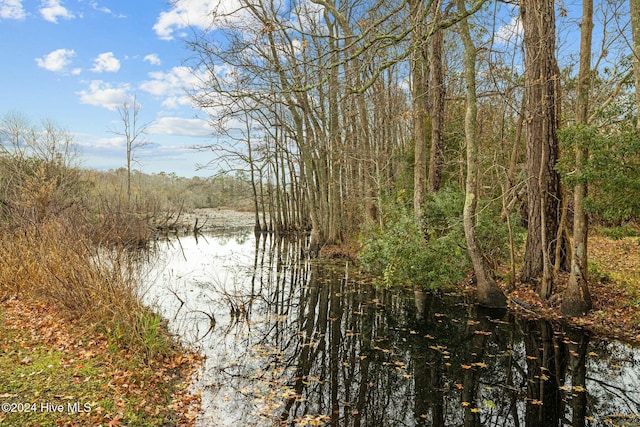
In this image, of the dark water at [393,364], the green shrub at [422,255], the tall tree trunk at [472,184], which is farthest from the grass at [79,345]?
the tall tree trunk at [472,184]

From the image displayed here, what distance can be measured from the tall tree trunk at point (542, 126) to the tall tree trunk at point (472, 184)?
112cm

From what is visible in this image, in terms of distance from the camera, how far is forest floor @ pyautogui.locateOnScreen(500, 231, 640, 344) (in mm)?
7449

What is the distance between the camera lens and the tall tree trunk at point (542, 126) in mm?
9148

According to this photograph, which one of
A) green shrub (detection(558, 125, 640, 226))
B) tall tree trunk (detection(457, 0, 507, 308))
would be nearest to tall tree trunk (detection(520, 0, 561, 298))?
tall tree trunk (detection(457, 0, 507, 308))

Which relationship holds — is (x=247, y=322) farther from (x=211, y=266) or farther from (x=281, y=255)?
(x=281, y=255)

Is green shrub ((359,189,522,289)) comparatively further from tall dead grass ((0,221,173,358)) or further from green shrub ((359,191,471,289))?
tall dead grass ((0,221,173,358))

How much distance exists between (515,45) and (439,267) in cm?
556

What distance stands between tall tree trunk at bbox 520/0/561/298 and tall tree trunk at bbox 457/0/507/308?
1.12 meters

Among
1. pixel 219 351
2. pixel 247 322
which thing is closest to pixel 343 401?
pixel 219 351

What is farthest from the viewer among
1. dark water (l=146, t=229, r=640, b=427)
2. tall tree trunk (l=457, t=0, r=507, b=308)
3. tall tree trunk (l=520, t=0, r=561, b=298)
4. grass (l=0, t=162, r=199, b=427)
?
tall tree trunk (l=520, t=0, r=561, b=298)

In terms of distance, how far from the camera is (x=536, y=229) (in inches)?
386

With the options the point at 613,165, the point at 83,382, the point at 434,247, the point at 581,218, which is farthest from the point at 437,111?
the point at 83,382

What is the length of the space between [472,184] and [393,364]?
4683 mm

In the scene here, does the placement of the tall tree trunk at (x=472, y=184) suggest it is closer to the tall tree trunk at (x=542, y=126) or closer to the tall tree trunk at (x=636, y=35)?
the tall tree trunk at (x=542, y=126)
